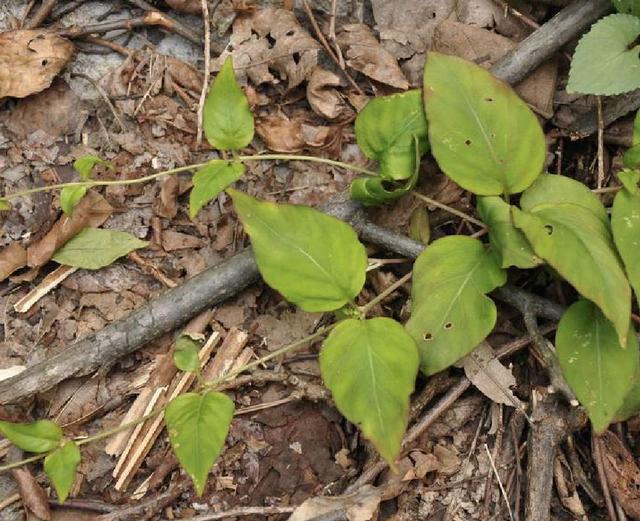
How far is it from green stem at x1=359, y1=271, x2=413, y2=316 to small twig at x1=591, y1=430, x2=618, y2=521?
71 cm

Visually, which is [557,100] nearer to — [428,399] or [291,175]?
[291,175]

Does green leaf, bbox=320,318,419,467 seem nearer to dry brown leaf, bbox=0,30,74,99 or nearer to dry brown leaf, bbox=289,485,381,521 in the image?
dry brown leaf, bbox=289,485,381,521

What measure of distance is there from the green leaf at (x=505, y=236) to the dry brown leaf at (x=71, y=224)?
1247mm

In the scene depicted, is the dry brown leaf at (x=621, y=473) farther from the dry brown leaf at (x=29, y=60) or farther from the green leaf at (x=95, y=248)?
the dry brown leaf at (x=29, y=60)

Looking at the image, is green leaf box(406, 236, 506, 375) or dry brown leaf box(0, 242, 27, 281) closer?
green leaf box(406, 236, 506, 375)

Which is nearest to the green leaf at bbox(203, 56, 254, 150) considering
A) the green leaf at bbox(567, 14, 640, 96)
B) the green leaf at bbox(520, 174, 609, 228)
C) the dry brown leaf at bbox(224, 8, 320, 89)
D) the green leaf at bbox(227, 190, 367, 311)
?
the green leaf at bbox(227, 190, 367, 311)

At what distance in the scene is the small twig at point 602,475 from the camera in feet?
6.23

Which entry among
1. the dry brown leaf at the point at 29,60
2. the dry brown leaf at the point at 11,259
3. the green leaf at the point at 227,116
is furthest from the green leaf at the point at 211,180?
the dry brown leaf at the point at 29,60

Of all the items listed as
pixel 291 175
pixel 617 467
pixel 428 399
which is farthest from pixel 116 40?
pixel 617 467

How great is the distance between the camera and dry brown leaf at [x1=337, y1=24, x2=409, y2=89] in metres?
2.31

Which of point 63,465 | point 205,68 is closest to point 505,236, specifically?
point 205,68

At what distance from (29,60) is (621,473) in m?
2.32

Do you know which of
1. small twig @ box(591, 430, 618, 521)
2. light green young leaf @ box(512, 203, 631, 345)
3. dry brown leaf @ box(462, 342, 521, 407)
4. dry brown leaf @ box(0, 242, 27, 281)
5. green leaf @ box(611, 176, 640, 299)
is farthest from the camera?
dry brown leaf @ box(0, 242, 27, 281)

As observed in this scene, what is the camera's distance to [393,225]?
2221mm
